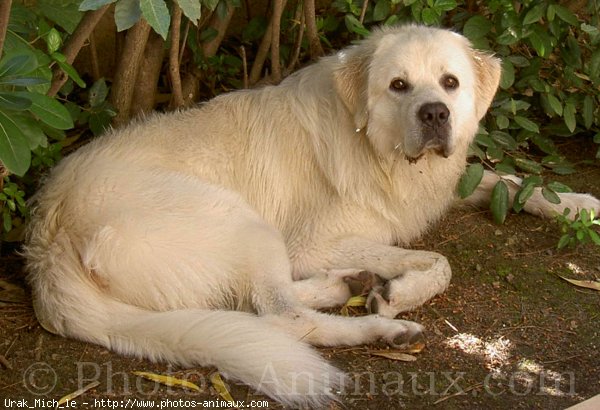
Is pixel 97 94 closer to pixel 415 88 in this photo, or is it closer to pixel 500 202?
pixel 415 88

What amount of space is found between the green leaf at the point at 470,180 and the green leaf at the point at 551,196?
0.38 meters

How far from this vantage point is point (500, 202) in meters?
4.83

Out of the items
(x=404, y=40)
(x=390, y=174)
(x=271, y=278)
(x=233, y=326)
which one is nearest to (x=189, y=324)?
(x=233, y=326)

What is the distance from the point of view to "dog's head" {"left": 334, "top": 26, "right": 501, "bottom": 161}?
4.11m

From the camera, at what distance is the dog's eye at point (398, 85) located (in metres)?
4.23

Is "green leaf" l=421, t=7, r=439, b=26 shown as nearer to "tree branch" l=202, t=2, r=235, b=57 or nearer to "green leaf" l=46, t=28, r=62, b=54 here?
→ "tree branch" l=202, t=2, r=235, b=57

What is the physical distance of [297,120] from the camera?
4.62 metres

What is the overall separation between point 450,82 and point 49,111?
1.99m

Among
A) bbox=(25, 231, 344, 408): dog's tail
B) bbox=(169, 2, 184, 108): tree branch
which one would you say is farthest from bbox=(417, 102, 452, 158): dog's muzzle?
bbox=(169, 2, 184, 108): tree branch

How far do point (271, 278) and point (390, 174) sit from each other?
0.91 metres

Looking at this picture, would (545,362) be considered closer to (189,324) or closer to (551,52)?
(189,324)

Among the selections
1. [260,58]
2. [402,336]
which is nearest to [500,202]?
[402,336]

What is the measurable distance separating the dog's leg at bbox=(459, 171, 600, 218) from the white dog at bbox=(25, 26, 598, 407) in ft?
0.11

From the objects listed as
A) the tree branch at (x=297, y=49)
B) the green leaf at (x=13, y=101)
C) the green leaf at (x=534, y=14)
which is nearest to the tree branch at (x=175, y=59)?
the tree branch at (x=297, y=49)
